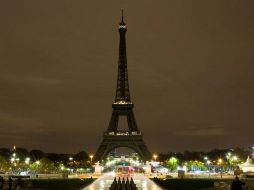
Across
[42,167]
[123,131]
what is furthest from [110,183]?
[123,131]

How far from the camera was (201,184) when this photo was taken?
124ft

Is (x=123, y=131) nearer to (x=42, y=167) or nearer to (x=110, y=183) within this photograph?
(x=42, y=167)

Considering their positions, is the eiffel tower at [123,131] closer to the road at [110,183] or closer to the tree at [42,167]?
the tree at [42,167]

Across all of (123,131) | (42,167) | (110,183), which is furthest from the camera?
(123,131)

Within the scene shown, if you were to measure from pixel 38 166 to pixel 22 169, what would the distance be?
394 cm

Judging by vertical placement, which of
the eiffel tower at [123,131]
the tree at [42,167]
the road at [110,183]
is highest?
the eiffel tower at [123,131]

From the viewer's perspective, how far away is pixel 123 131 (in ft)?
371

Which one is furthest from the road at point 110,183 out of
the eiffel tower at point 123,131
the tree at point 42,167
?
the eiffel tower at point 123,131

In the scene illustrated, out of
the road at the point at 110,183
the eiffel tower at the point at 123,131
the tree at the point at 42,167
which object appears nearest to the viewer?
the road at the point at 110,183

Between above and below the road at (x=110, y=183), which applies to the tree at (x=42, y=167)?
above

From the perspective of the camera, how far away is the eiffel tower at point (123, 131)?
111 metres

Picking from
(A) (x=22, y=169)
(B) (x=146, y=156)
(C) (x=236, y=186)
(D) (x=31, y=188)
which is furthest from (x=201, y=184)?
(B) (x=146, y=156)

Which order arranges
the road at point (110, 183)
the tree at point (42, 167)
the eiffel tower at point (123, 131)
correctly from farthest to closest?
the eiffel tower at point (123, 131)
the tree at point (42, 167)
the road at point (110, 183)

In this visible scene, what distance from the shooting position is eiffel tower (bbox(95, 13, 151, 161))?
110625mm
